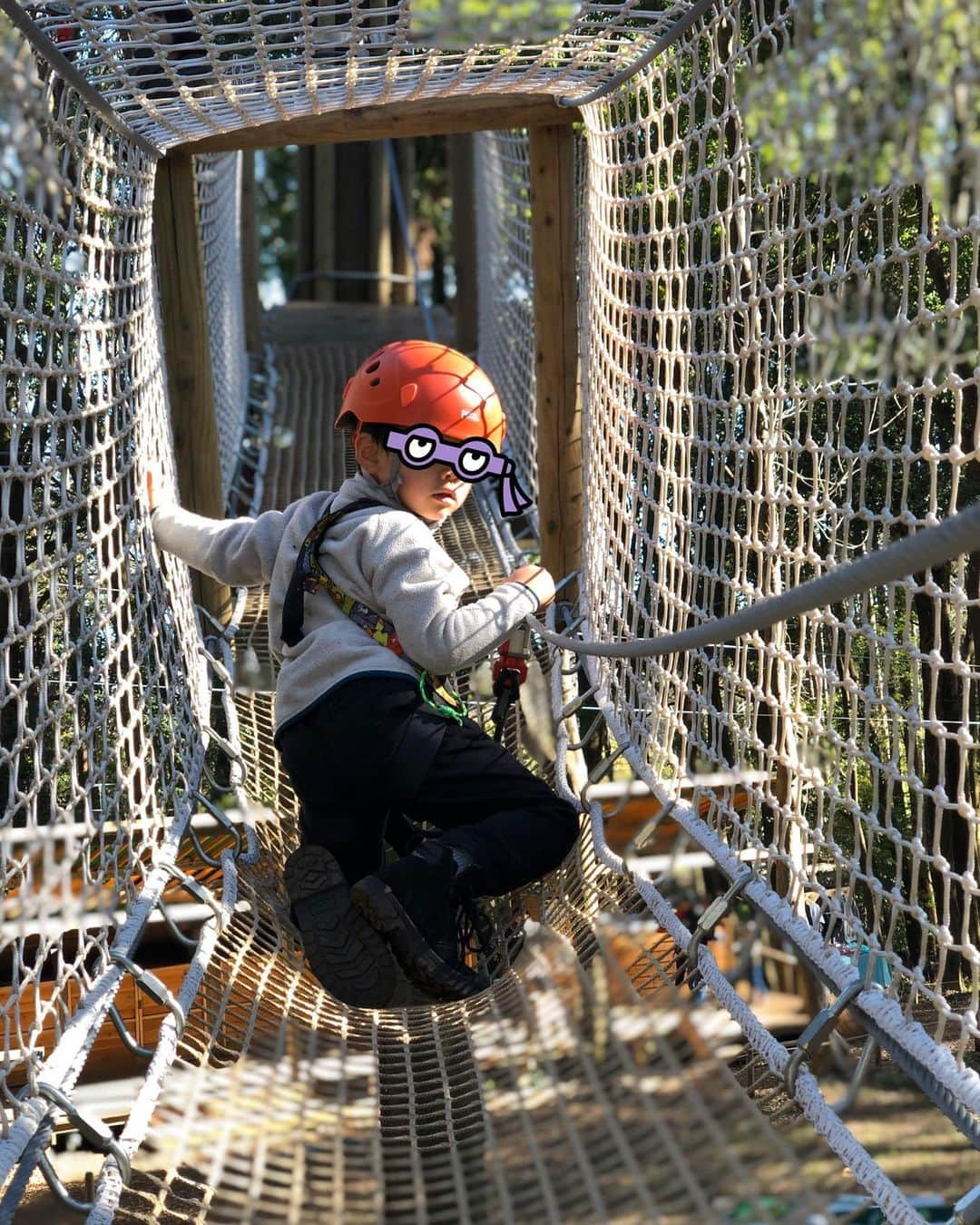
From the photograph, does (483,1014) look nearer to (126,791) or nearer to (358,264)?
(126,791)

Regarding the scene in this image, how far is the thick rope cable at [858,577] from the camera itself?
0.82 metres

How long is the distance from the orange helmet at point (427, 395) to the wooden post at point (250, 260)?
111 inches

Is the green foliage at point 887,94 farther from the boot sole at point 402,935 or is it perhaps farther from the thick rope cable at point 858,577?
the boot sole at point 402,935

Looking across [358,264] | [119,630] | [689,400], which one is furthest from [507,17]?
[358,264]

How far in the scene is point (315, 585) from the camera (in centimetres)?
188

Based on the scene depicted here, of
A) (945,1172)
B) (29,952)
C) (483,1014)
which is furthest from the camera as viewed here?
(29,952)

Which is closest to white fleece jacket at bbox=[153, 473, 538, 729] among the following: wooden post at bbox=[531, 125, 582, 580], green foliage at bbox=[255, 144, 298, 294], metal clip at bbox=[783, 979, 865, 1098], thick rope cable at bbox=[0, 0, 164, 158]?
thick rope cable at bbox=[0, 0, 164, 158]

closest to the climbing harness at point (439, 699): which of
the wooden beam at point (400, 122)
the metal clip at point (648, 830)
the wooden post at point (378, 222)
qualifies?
the metal clip at point (648, 830)

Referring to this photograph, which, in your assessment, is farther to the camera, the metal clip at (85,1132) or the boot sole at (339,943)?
the boot sole at (339,943)

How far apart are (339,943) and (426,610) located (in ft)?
1.33

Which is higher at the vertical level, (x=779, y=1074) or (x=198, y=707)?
(x=198, y=707)

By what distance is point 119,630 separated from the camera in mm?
1859

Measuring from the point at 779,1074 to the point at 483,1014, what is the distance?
368mm

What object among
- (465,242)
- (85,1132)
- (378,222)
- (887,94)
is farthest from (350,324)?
(887,94)
